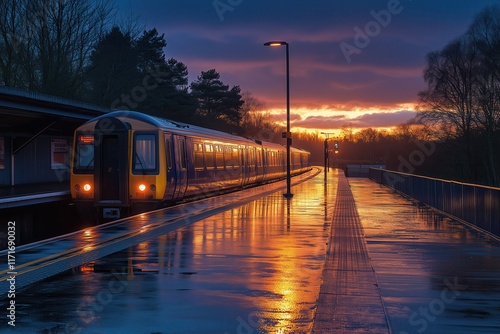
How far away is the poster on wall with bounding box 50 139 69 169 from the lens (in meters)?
27.9

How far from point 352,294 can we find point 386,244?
485 centimetres

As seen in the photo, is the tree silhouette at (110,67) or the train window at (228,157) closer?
the train window at (228,157)

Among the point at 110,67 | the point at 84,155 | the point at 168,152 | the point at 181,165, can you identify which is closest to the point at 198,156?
the point at 181,165

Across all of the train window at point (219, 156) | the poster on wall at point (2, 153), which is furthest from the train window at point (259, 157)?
the poster on wall at point (2, 153)

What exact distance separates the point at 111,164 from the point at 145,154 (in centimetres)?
109

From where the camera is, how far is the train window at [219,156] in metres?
27.8

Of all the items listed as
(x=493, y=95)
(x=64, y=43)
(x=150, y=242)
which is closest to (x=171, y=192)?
(x=150, y=242)

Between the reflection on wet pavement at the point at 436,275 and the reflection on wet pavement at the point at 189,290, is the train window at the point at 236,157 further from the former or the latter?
the reflection on wet pavement at the point at 189,290

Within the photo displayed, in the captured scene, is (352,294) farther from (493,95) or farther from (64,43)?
(493,95)

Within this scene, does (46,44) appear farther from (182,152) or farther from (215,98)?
(215,98)

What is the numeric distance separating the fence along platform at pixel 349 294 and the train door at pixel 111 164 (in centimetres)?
841

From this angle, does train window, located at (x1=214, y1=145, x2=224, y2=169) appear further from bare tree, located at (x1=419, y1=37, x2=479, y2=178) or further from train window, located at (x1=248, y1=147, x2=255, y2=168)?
bare tree, located at (x1=419, y1=37, x2=479, y2=178)

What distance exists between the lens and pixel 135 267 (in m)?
9.48

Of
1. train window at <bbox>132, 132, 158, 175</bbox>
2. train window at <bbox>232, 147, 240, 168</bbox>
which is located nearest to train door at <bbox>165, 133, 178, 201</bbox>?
train window at <bbox>132, 132, 158, 175</bbox>
